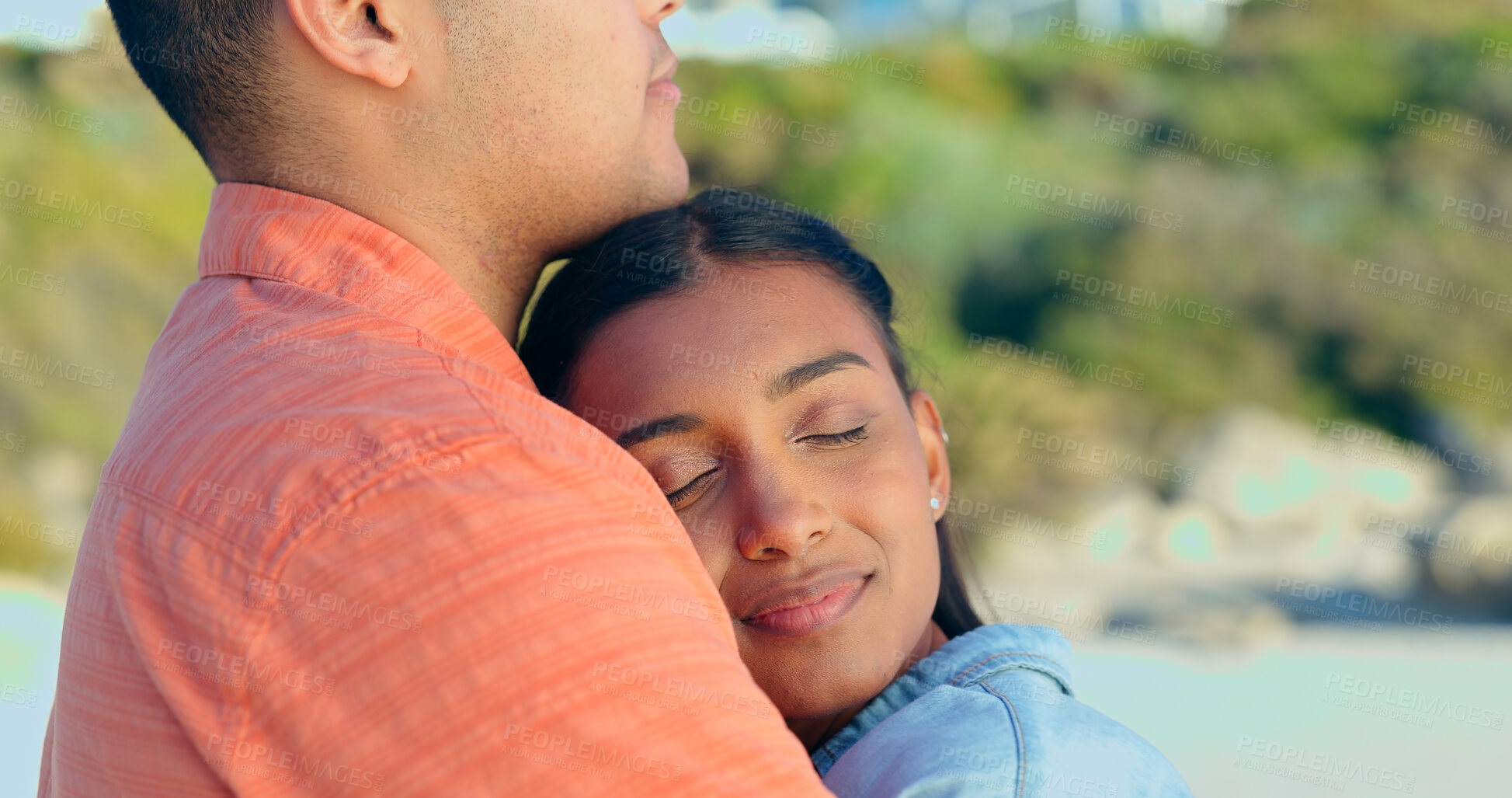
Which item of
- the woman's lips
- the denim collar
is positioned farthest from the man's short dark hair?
the denim collar

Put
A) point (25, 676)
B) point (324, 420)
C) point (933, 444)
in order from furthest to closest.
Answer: point (25, 676) → point (933, 444) → point (324, 420)

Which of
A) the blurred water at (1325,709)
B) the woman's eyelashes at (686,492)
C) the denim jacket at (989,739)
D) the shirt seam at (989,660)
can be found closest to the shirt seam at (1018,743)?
the denim jacket at (989,739)

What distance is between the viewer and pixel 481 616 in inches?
40.5

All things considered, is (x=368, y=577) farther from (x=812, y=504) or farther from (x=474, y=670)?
(x=812, y=504)

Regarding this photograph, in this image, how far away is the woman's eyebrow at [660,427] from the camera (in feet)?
5.87

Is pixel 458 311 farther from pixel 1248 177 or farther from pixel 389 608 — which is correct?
pixel 1248 177

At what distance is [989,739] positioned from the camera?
1.46 meters

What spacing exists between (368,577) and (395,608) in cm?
4

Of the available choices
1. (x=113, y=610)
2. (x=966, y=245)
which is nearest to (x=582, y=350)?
(x=113, y=610)

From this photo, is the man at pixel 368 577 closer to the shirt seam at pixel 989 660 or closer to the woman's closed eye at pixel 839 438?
the woman's closed eye at pixel 839 438

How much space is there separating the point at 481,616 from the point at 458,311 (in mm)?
597

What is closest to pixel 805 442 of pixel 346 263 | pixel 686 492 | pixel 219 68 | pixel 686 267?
pixel 686 492

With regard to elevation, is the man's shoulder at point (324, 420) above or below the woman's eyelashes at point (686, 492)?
above

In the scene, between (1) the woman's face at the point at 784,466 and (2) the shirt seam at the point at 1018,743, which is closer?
(2) the shirt seam at the point at 1018,743
